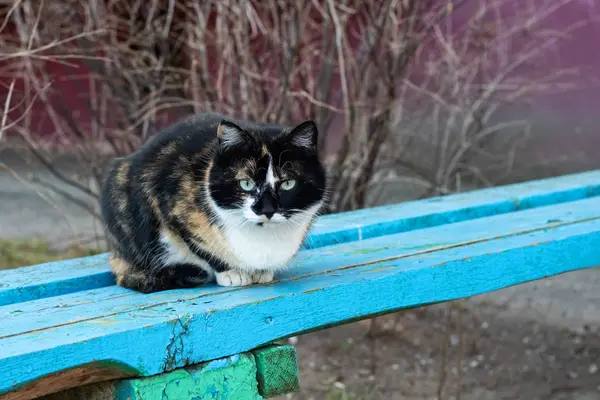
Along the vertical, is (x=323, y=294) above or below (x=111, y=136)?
above

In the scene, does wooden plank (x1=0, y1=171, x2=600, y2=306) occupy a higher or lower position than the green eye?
lower

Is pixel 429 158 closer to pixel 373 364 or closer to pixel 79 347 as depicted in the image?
pixel 373 364

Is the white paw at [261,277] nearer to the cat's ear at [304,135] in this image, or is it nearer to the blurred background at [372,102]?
the cat's ear at [304,135]

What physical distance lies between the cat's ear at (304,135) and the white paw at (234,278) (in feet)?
1.00

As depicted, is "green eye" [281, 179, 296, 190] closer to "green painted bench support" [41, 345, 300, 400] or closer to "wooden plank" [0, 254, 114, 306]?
"green painted bench support" [41, 345, 300, 400]

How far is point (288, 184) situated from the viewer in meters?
1.69

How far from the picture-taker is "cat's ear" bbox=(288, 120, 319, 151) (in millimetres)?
1704

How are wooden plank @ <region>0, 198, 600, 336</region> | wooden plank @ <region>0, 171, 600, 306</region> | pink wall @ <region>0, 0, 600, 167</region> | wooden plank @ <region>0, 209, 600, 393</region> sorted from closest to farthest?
wooden plank @ <region>0, 209, 600, 393</region> → wooden plank @ <region>0, 198, 600, 336</region> → wooden plank @ <region>0, 171, 600, 306</region> → pink wall @ <region>0, 0, 600, 167</region>

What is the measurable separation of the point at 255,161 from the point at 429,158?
3103 millimetres

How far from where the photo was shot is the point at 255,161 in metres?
1.68

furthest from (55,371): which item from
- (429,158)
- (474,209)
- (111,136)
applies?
(429,158)

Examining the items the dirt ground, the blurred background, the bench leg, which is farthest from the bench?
the dirt ground

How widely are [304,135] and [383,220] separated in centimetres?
78

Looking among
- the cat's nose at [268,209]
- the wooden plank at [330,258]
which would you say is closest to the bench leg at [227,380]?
the wooden plank at [330,258]
